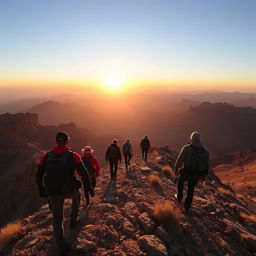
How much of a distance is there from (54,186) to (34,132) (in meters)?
67.5

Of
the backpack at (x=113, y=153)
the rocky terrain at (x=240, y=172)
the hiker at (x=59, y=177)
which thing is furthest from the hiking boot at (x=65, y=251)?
the rocky terrain at (x=240, y=172)

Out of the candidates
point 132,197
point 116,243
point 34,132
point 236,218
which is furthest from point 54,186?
point 34,132

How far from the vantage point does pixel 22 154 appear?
5144cm

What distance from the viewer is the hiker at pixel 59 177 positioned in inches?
179

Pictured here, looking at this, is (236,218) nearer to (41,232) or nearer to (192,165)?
(192,165)

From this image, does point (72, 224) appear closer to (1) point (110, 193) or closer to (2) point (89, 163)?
(2) point (89, 163)

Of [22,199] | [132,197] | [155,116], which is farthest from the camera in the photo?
[155,116]

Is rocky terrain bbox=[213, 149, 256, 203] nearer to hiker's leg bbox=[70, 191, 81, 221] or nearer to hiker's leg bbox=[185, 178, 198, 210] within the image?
hiker's leg bbox=[185, 178, 198, 210]

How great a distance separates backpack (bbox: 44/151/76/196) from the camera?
178 inches

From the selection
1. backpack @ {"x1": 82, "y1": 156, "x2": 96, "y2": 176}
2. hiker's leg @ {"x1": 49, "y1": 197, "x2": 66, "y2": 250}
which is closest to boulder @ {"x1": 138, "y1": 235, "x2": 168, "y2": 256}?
hiker's leg @ {"x1": 49, "y1": 197, "x2": 66, "y2": 250}

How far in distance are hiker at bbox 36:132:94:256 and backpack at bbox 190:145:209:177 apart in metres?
3.00

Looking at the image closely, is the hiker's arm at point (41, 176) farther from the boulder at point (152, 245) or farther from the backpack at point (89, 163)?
the backpack at point (89, 163)

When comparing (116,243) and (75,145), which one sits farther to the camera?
(75,145)

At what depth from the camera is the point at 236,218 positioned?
905cm
